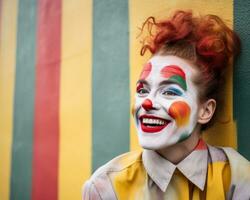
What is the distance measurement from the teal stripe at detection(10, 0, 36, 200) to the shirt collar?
1.58 metres

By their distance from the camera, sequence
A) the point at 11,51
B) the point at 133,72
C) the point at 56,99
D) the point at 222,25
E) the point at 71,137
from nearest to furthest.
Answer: the point at 222,25 → the point at 133,72 → the point at 71,137 → the point at 56,99 → the point at 11,51

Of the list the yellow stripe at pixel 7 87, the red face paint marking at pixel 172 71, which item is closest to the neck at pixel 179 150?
the red face paint marking at pixel 172 71

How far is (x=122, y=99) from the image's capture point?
2088mm

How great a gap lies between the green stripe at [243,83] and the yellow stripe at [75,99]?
0.99 m

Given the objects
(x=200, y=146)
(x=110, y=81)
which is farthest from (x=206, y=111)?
(x=110, y=81)

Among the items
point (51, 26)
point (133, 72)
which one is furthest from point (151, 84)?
point (51, 26)

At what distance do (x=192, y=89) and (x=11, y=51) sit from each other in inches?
80.9

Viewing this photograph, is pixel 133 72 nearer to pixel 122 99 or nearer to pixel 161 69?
pixel 122 99

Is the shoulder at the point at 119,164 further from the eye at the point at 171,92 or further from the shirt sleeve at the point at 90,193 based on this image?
the eye at the point at 171,92

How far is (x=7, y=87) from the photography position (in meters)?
3.08

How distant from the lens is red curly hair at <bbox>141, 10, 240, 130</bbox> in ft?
4.58

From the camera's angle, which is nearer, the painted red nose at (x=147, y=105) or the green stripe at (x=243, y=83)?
the painted red nose at (x=147, y=105)

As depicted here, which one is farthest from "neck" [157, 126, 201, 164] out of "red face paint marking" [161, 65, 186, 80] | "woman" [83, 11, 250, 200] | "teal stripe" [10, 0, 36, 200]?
"teal stripe" [10, 0, 36, 200]

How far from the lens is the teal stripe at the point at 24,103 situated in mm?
2803
